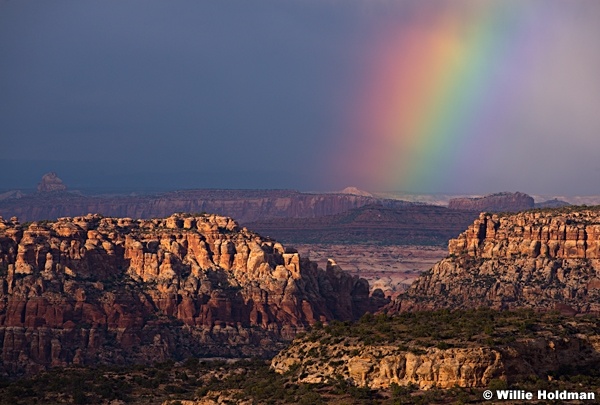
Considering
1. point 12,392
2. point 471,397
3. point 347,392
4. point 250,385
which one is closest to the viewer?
point 471,397

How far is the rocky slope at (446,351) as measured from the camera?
113 meters

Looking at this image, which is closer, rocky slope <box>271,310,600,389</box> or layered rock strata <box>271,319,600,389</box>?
layered rock strata <box>271,319,600,389</box>

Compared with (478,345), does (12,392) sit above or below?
below

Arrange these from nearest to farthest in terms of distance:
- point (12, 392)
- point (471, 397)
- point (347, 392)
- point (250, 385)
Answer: point (471, 397)
point (347, 392)
point (250, 385)
point (12, 392)

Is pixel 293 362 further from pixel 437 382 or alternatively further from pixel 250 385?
pixel 437 382

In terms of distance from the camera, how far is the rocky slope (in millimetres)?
113375

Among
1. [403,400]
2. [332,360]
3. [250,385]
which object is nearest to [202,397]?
[250,385]

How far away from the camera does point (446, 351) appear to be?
114438mm

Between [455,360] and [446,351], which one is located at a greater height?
[446,351]

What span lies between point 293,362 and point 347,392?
14.9 metres

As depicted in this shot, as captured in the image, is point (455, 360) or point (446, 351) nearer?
point (455, 360)

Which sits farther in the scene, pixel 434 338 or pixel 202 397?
pixel 202 397

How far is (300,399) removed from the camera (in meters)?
120

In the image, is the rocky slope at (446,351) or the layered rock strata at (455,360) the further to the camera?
the rocky slope at (446,351)
